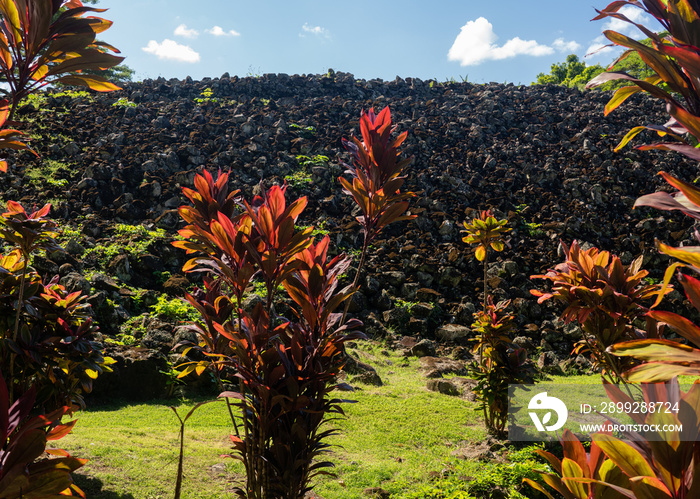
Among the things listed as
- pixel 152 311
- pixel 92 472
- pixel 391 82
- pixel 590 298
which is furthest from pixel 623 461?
pixel 391 82

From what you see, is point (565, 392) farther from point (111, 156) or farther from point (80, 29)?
point (111, 156)

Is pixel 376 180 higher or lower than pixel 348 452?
higher

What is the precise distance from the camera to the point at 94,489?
2588 mm

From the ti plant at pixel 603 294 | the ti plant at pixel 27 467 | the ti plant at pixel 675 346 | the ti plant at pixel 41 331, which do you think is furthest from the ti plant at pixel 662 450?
the ti plant at pixel 41 331

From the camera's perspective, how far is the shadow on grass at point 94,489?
8.32 feet

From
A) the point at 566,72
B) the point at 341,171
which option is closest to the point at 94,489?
the point at 341,171

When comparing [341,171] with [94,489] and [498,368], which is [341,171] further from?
[94,489]

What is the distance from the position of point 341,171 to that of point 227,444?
9.33 meters

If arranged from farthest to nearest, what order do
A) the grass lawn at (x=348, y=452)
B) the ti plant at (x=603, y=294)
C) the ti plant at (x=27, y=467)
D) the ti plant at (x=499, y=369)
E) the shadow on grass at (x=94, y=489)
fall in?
the ti plant at (x=499, y=369), the grass lawn at (x=348, y=452), the shadow on grass at (x=94, y=489), the ti plant at (x=603, y=294), the ti plant at (x=27, y=467)

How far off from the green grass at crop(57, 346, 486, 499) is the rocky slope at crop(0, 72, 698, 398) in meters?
1.72

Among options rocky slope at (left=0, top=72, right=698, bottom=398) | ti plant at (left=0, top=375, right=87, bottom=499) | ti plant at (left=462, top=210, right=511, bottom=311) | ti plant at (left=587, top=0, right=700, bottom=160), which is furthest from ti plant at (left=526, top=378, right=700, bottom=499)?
rocky slope at (left=0, top=72, right=698, bottom=398)

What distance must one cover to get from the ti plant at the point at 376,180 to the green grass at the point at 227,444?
5.75 feet

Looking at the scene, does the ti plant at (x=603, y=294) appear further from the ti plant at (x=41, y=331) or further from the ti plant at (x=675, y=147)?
the ti plant at (x=41, y=331)

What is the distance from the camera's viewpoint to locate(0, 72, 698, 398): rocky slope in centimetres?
796
